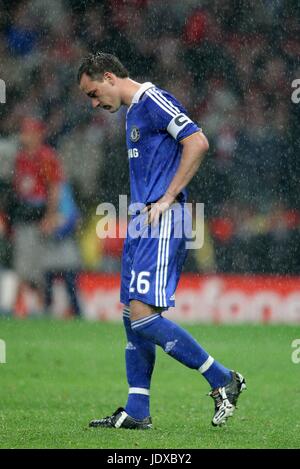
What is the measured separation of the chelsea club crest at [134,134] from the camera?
233 inches

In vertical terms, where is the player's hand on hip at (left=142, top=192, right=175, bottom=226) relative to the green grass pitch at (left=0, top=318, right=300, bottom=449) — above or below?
above

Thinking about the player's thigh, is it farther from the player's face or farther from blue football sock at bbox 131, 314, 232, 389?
the player's face

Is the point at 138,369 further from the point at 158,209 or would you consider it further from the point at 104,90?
the point at 104,90

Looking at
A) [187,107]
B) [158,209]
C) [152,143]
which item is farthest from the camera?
[187,107]

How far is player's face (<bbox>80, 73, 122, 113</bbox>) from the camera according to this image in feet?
19.5

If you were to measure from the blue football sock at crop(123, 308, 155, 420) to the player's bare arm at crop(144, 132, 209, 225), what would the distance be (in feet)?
2.03

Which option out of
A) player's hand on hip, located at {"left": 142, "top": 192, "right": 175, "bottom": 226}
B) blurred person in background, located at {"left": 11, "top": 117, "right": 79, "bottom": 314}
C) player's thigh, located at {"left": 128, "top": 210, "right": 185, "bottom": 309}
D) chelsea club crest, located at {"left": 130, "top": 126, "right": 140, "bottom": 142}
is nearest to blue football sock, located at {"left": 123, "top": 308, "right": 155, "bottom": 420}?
player's thigh, located at {"left": 128, "top": 210, "right": 185, "bottom": 309}

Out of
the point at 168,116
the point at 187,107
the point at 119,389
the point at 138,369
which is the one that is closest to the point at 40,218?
the point at 187,107

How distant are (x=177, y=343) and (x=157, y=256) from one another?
445 mm

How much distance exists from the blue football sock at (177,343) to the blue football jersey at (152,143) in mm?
617

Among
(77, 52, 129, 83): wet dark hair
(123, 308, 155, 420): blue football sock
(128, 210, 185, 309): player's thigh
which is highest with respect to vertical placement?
(77, 52, 129, 83): wet dark hair

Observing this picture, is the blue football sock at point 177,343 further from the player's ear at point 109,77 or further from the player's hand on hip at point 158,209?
the player's ear at point 109,77

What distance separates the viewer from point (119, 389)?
312 inches
